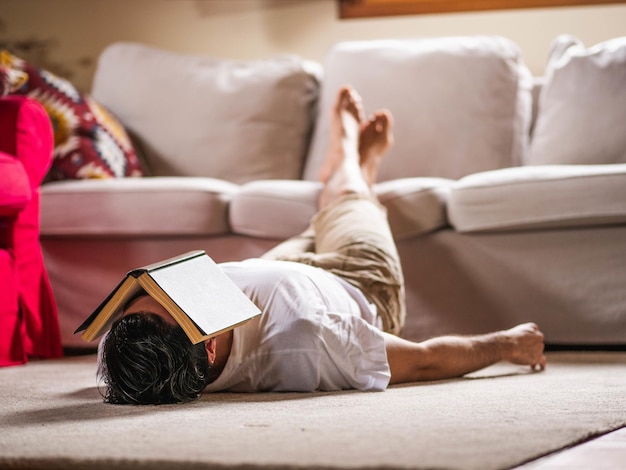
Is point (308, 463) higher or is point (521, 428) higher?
point (308, 463)

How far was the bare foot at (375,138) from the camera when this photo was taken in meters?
2.85

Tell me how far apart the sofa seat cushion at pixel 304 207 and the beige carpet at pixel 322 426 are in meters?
0.73

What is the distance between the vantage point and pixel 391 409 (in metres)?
1.47

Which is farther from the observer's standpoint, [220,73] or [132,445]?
[220,73]

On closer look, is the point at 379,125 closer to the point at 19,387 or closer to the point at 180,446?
the point at 19,387

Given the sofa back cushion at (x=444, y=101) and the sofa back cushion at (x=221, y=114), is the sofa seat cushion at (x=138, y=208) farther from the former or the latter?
the sofa back cushion at (x=444, y=101)

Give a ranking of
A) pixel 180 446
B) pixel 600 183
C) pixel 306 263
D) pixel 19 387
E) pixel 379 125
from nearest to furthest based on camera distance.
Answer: pixel 180 446, pixel 19 387, pixel 306 263, pixel 600 183, pixel 379 125

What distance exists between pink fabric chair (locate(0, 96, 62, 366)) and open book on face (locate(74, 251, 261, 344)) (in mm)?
848

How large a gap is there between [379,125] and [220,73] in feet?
2.67

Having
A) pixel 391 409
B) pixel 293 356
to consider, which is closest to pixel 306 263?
pixel 293 356

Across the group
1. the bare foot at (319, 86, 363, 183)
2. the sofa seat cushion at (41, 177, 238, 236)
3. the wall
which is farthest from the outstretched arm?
the wall

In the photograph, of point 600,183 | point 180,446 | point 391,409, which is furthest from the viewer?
point 600,183

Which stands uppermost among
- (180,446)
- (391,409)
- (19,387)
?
(180,446)

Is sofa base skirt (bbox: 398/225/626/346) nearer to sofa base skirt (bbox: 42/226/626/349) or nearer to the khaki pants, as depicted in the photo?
sofa base skirt (bbox: 42/226/626/349)
